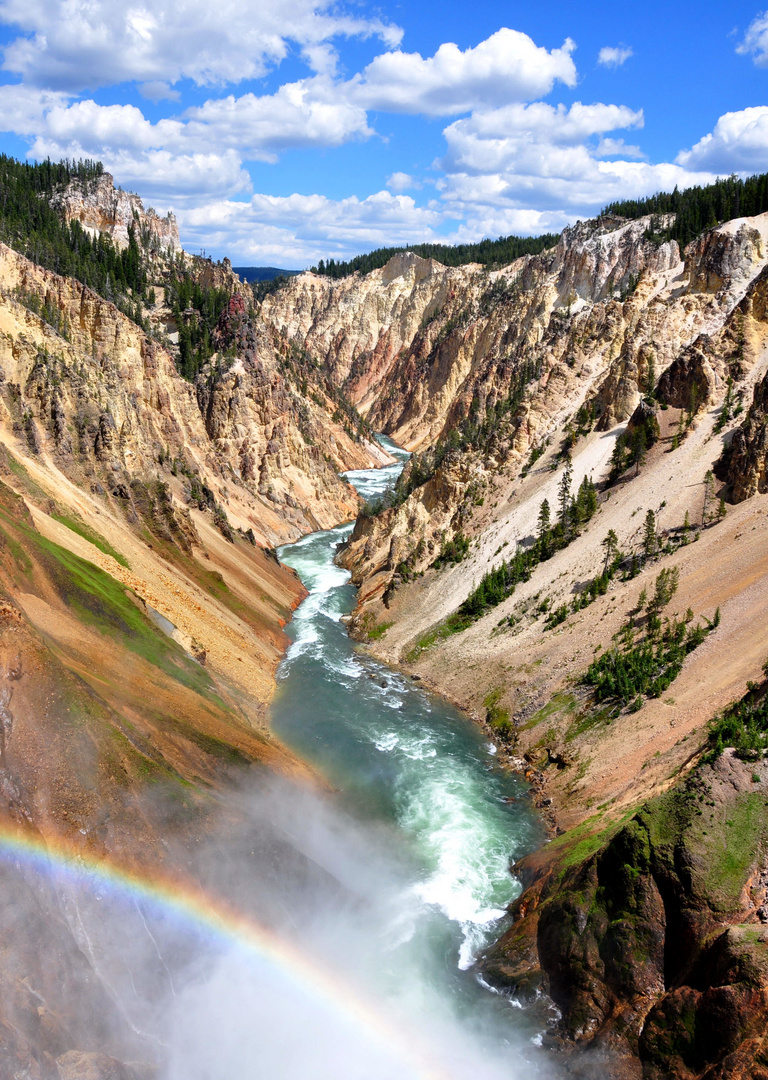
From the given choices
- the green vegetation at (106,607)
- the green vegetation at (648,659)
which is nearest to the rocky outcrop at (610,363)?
the green vegetation at (648,659)

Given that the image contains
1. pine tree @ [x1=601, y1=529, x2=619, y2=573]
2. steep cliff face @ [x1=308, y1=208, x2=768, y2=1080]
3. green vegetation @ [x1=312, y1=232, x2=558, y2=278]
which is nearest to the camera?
steep cliff face @ [x1=308, y1=208, x2=768, y2=1080]

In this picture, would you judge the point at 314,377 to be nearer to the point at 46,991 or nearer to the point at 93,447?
the point at 93,447

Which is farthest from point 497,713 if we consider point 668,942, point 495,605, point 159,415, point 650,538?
point 159,415

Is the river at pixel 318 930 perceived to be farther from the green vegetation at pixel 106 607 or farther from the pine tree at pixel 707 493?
the pine tree at pixel 707 493

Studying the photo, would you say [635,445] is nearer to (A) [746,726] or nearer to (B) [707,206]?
(A) [746,726]

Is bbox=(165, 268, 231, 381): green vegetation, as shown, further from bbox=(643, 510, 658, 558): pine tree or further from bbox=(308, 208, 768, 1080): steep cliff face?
bbox=(643, 510, 658, 558): pine tree

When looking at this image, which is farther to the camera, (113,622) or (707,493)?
(707,493)

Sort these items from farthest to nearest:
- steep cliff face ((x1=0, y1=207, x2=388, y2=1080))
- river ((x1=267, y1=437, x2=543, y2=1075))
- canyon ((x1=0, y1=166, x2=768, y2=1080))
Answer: river ((x1=267, y1=437, x2=543, y2=1075)), canyon ((x1=0, y1=166, x2=768, y2=1080)), steep cliff face ((x1=0, y1=207, x2=388, y2=1080))

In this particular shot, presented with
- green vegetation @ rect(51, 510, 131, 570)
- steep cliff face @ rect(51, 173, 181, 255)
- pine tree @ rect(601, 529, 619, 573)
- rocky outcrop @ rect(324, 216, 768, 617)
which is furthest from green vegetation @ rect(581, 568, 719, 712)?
steep cliff face @ rect(51, 173, 181, 255)
